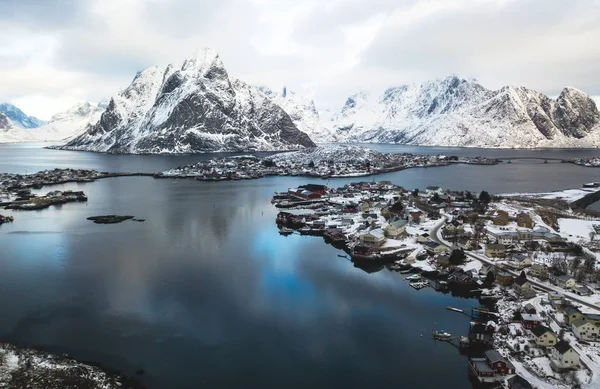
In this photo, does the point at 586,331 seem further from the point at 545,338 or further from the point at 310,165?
the point at 310,165

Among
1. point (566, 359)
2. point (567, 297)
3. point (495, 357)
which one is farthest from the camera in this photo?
point (567, 297)

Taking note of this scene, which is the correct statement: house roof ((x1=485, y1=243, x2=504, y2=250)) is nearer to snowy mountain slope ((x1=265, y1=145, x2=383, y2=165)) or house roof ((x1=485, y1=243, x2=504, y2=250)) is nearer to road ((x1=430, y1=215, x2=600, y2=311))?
road ((x1=430, y1=215, x2=600, y2=311))

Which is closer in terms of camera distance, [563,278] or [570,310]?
[570,310]

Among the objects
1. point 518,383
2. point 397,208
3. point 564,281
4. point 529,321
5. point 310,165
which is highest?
point 310,165

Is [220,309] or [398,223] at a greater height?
[398,223]

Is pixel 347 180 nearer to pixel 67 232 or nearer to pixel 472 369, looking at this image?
pixel 67 232

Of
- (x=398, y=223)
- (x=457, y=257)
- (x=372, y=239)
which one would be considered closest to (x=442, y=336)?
(x=457, y=257)

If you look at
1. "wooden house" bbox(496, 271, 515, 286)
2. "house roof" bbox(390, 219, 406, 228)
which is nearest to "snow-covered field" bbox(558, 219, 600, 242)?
"wooden house" bbox(496, 271, 515, 286)
